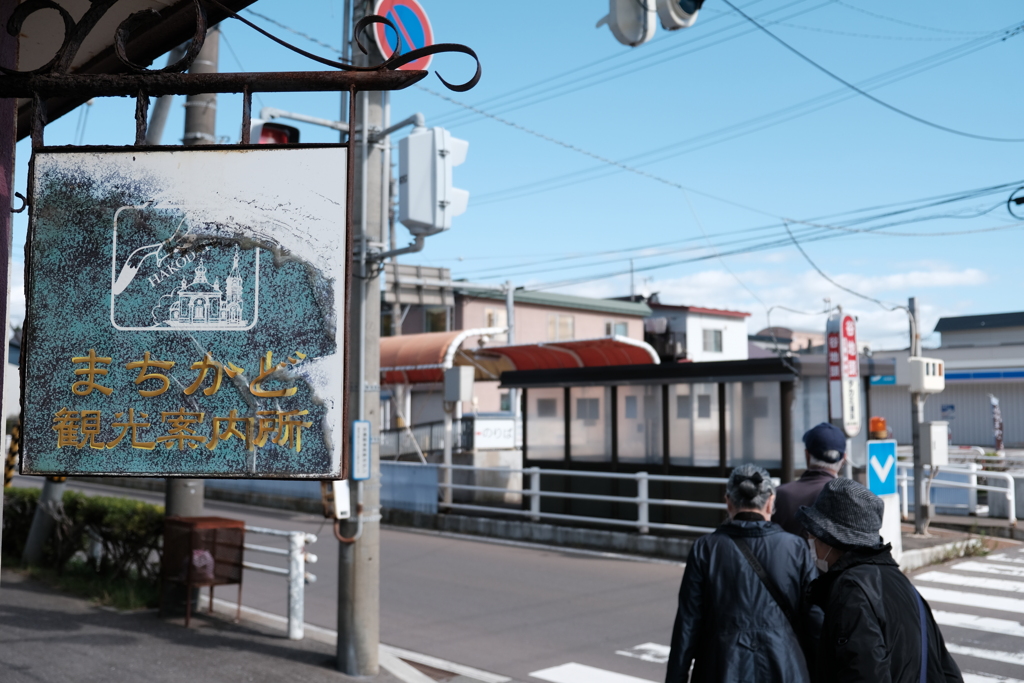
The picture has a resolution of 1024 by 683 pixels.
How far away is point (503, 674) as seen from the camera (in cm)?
786

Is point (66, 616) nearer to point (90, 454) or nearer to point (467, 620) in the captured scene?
point (467, 620)

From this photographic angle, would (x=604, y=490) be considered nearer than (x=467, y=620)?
No

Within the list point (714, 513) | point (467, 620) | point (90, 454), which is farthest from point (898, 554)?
point (90, 454)

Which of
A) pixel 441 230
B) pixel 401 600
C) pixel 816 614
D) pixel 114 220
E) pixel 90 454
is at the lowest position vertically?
pixel 401 600

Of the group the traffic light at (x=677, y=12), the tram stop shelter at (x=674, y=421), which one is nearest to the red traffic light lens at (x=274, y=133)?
the traffic light at (x=677, y=12)

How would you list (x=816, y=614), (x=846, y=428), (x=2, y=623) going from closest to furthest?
1. (x=816, y=614)
2. (x=2, y=623)
3. (x=846, y=428)

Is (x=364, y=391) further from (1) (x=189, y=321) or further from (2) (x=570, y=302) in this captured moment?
(2) (x=570, y=302)

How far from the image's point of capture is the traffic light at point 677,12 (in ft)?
24.7

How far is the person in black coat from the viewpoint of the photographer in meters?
3.77

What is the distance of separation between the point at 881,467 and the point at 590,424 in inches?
245

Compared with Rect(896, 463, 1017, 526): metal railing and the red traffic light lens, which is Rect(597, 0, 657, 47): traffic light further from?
Rect(896, 463, 1017, 526): metal railing

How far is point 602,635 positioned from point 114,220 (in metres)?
7.30

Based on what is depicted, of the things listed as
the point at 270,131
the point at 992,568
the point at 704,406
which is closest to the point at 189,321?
the point at 270,131

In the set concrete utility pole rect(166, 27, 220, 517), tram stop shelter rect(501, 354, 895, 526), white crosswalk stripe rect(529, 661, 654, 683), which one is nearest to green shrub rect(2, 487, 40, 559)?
concrete utility pole rect(166, 27, 220, 517)
